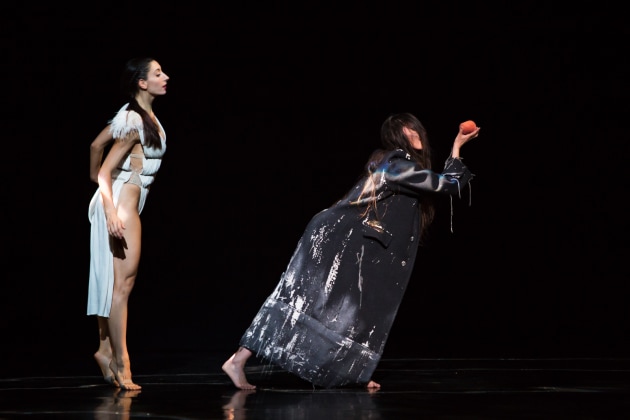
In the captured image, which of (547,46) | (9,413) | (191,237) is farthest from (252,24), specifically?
(9,413)

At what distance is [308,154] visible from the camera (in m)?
5.89

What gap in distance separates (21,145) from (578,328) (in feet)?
10.9

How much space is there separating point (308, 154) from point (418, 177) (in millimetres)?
2386

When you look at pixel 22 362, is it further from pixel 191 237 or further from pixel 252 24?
pixel 252 24

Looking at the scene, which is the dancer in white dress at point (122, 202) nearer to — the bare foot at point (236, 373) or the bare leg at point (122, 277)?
the bare leg at point (122, 277)

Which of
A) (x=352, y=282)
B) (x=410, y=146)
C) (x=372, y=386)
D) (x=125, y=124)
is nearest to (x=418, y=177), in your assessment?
(x=410, y=146)

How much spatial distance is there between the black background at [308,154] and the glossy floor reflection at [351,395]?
1295 mm

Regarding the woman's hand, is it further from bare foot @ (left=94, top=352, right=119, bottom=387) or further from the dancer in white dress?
bare foot @ (left=94, top=352, right=119, bottom=387)

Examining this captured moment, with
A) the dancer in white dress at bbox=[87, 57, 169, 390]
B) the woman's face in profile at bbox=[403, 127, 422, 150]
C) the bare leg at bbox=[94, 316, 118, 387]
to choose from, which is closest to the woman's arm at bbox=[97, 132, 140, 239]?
the dancer in white dress at bbox=[87, 57, 169, 390]

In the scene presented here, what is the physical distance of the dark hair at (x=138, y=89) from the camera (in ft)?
11.7

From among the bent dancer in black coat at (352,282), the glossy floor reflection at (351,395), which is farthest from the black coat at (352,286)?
the glossy floor reflection at (351,395)

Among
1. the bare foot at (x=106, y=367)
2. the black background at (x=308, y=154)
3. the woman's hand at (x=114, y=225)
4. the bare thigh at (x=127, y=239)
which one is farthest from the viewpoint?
the black background at (x=308, y=154)

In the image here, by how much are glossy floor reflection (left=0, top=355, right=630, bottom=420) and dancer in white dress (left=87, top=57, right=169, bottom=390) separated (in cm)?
20

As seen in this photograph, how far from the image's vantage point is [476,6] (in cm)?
593
